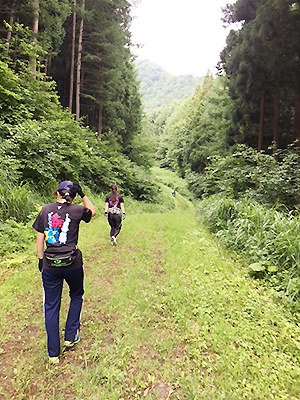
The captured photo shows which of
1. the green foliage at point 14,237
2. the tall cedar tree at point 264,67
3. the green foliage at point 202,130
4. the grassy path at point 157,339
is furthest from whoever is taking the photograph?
the green foliage at point 202,130

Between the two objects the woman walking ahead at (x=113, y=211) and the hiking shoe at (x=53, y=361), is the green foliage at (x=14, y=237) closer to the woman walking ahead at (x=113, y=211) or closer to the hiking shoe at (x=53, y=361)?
the woman walking ahead at (x=113, y=211)

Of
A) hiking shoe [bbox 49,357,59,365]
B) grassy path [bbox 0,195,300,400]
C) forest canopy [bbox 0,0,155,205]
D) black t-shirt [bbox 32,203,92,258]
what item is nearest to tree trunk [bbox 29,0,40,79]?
forest canopy [bbox 0,0,155,205]

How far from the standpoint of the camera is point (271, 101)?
1365cm

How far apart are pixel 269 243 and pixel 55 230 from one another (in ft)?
15.0

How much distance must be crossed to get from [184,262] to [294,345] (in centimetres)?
265

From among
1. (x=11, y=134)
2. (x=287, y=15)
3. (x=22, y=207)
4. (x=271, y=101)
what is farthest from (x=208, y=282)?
(x=271, y=101)

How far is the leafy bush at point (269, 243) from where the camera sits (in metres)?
4.10

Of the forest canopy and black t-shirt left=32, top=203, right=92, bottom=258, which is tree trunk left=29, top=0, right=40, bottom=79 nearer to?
the forest canopy

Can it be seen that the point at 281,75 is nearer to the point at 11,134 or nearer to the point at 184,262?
the point at 184,262

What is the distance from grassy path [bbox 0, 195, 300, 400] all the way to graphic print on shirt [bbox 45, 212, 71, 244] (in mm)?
1353

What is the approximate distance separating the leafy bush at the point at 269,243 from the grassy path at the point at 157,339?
0.45m

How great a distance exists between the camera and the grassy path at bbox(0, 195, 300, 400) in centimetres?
220

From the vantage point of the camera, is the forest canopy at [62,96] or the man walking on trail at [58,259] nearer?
the man walking on trail at [58,259]

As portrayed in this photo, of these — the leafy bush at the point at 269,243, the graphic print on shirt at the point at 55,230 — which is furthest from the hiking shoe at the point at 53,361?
the leafy bush at the point at 269,243
